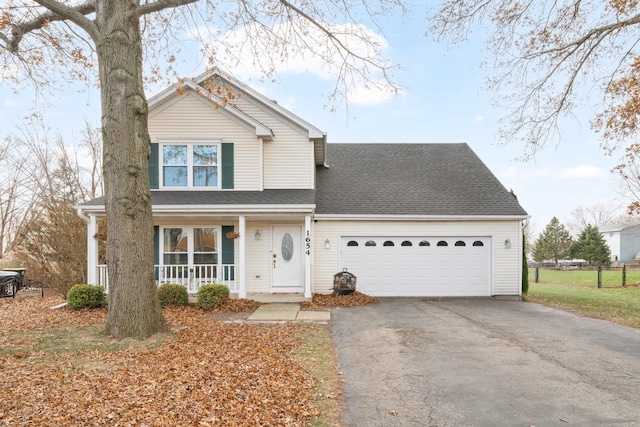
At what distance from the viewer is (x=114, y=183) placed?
7.29 meters

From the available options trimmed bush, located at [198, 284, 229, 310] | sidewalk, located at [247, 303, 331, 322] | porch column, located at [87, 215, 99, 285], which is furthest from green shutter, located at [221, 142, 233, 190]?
sidewalk, located at [247, 303, 331, 322]

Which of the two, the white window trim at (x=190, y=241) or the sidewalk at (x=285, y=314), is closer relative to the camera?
the sidewalk at (x=285, y=314)

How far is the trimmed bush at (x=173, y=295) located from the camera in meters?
11.3

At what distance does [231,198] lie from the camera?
1223 centimetres

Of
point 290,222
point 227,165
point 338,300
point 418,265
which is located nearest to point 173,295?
point 290,222

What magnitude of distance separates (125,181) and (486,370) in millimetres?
6437

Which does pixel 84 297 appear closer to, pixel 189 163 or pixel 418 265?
pixel 189 163

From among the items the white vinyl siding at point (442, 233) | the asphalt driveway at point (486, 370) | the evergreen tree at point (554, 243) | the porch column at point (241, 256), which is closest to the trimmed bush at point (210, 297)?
the porch column at point (241, 256)

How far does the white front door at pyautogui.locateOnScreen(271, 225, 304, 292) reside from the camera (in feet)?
43.2

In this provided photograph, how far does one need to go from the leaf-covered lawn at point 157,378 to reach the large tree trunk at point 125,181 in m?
0.54

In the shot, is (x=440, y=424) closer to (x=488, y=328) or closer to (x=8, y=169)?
(x=488, y=328)

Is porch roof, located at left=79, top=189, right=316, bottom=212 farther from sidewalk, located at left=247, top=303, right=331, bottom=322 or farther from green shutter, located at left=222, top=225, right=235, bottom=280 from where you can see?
sidewalk, located at left=247, top=303, right=331, bottom=322

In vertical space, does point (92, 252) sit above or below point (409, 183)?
below

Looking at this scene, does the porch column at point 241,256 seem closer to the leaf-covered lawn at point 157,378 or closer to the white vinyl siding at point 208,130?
the white vinyl siding at point 208,130
